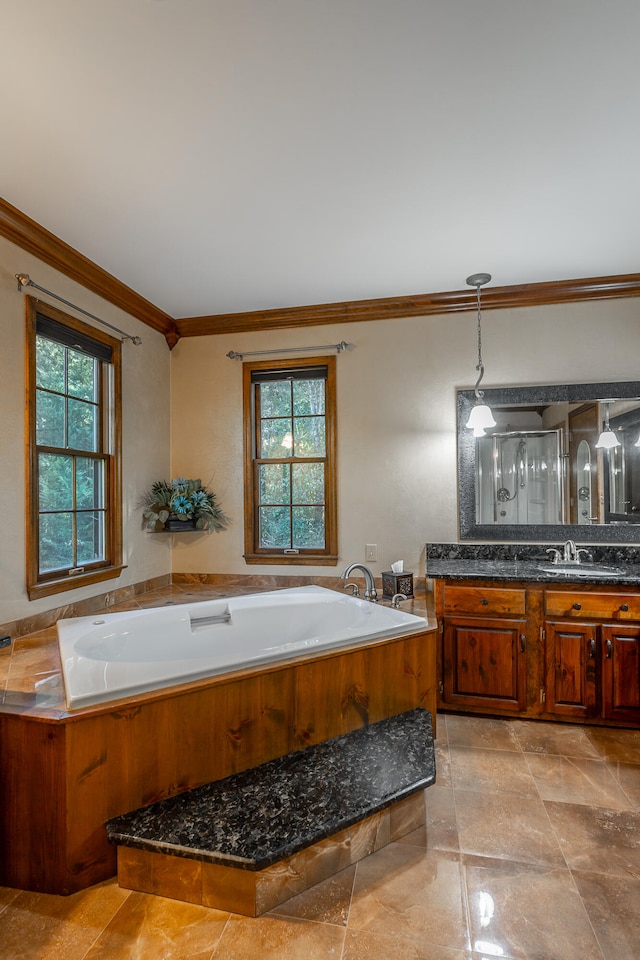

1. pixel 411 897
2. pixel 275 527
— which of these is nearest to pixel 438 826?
pixel 411 897

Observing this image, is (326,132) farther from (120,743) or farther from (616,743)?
(616,743)

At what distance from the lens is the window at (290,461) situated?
11.4 ft

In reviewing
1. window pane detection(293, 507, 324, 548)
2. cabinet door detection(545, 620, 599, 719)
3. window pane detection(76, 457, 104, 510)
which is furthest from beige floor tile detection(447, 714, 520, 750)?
window pane detection(76, 457, 104, 510)

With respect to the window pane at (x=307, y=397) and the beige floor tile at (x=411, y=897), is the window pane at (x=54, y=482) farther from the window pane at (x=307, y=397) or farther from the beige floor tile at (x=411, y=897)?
the beige floor tile at (x=411, y=897)

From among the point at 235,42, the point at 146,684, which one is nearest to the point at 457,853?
the point at 146,684

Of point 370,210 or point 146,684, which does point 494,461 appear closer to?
point 370,210

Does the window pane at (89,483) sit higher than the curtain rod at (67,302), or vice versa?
the curtain rod at (67,302)

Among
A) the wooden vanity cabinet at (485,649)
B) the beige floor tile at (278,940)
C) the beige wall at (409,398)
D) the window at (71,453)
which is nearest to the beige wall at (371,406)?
the beige wall at (409,398)

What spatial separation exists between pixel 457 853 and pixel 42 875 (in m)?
1.33

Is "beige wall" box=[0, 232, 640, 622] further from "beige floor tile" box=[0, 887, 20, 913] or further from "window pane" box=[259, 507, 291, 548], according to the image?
"beige floor tile" box=[0, 887, 20, 913]

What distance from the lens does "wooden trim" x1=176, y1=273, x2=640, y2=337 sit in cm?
307

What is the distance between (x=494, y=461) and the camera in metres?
3.25

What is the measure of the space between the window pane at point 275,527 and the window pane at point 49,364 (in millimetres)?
1511

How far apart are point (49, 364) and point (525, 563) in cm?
289
